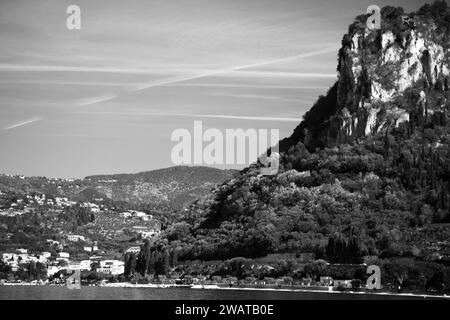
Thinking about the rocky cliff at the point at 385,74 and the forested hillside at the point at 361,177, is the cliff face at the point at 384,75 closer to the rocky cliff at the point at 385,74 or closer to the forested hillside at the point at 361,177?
the rocky cliff at the point at 385,74

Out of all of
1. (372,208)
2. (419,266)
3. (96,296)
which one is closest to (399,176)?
(372,208)

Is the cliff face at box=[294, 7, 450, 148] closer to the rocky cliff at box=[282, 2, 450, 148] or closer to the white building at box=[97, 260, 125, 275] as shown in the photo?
the rocky cliff at box=[282, 2, 450, 148]

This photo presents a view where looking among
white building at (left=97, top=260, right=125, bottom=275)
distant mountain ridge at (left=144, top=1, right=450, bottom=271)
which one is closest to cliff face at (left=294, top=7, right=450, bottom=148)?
distant mountain ridge at (left=144, top=1, right=450, bottom=271)

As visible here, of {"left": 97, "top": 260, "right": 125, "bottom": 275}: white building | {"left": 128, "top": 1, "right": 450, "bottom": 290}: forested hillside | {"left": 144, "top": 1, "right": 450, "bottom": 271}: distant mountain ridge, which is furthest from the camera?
{"left": 97, "top": 260, "right": 125, "bottom": 275}: white building

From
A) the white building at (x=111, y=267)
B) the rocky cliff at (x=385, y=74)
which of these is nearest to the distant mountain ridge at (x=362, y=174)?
the rocky cliff at (x=385, y=74)

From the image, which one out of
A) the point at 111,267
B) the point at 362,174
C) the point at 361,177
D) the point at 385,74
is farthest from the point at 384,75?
the point at 111,267

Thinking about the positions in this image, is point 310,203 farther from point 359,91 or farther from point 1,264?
point 1,264

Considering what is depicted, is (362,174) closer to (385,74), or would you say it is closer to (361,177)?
(361,177)

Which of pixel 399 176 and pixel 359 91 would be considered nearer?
pixel 399 176

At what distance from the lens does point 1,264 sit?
183m

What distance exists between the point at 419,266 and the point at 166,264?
43271mm

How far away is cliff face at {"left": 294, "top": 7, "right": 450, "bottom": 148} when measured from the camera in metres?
159

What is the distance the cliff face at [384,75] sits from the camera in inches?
A: 6261
